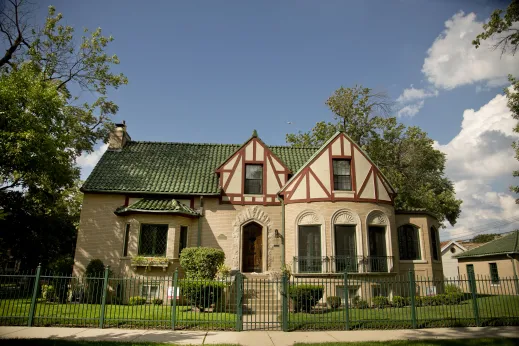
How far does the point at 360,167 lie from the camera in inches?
747

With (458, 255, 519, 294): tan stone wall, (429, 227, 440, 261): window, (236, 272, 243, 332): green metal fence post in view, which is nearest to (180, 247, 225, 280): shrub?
(236, 272, 243, 332): green metal fence post

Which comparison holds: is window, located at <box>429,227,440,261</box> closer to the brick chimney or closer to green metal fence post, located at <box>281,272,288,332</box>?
green metal fence post, located at <box>281,272,288,332</box>

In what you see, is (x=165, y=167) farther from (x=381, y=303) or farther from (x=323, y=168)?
(x=381, y=303)

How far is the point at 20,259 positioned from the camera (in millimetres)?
27438

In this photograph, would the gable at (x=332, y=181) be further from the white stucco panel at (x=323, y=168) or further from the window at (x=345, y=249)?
the window at (x=345, y=249)

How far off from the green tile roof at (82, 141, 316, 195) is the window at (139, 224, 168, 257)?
209 cm

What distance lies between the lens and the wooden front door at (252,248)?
1973cm

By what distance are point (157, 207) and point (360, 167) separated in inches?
436

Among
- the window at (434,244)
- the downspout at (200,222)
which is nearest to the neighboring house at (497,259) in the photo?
the window at (434,244)

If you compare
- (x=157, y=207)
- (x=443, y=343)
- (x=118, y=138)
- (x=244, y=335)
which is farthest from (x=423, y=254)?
(x=118, y=138)

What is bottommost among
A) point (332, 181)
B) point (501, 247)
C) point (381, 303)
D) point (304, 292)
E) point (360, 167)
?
point (381, 303)

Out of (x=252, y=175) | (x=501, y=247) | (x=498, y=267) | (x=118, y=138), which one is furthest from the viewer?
(x=501, y=247)

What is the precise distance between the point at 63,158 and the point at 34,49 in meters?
9.33

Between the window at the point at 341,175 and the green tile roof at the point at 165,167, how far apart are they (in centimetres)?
351
